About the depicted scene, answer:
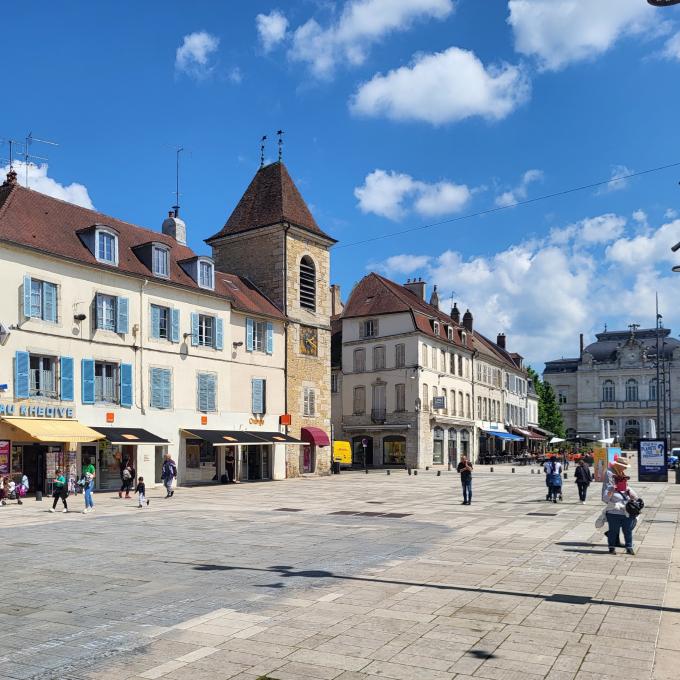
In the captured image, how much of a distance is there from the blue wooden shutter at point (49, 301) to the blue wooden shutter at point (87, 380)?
6.17 ft

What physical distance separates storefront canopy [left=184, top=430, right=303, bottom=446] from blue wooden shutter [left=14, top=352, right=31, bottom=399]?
25.3 feet

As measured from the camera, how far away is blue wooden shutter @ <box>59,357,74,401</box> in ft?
86.0

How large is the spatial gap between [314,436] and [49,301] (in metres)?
16.2

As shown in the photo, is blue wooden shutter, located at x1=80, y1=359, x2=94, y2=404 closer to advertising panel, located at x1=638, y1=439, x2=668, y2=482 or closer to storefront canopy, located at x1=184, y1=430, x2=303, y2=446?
storefront canopy, located at x1=184, y1=430, x2=303, y2=446

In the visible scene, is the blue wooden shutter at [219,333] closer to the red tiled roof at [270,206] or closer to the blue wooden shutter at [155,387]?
the blue wooden shutter at [155,387]

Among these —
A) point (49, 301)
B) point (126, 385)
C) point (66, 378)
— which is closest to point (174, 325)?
point (126, 385)

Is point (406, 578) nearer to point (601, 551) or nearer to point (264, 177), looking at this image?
point (601, 551)

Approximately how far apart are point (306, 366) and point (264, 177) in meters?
10.0

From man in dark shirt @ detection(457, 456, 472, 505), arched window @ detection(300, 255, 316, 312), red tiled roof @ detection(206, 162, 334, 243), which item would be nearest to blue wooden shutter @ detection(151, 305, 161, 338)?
red tiled roof @ detection(206, 162, 334, 243)

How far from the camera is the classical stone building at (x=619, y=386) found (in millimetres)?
98062

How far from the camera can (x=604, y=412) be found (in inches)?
4040

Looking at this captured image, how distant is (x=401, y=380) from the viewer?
49.7 metres

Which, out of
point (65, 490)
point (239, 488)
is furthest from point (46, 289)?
point (239, 488)

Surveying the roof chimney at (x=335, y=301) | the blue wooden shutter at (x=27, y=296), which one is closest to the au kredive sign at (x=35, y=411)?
the blue wooden shutter at (x=27, y=296)
